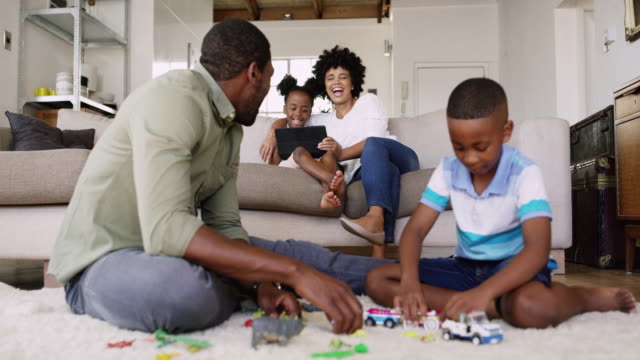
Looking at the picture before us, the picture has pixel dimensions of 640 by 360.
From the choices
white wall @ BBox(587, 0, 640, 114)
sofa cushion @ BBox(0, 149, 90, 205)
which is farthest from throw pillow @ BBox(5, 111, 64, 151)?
white wall @ BBox(587, 0, 640, 114)

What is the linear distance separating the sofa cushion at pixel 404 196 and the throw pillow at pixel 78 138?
1623 mm

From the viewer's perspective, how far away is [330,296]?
94 cm

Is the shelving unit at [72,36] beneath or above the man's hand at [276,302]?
above

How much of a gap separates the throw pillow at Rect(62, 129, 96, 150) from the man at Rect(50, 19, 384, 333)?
1939 mm

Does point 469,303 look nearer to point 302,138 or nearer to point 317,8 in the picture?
point 302,138

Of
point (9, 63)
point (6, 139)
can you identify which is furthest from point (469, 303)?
point (9, 63)

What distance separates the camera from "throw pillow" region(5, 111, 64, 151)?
2775 mm

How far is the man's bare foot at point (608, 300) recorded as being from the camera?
1.30 m

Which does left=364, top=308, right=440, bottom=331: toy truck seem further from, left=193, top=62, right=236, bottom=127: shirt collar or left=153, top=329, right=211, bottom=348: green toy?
left=193, top=62, right=236, bottom=127: shirt collar

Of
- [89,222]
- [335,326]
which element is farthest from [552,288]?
[89,222]

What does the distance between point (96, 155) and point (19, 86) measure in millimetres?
3665

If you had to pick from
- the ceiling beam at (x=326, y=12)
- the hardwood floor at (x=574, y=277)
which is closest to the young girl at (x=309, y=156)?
the hardwood floor at (x=574, y=277)

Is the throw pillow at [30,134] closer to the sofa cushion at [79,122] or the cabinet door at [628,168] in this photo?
the sofa cushion at [79,122]

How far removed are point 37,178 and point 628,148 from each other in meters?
2.83
